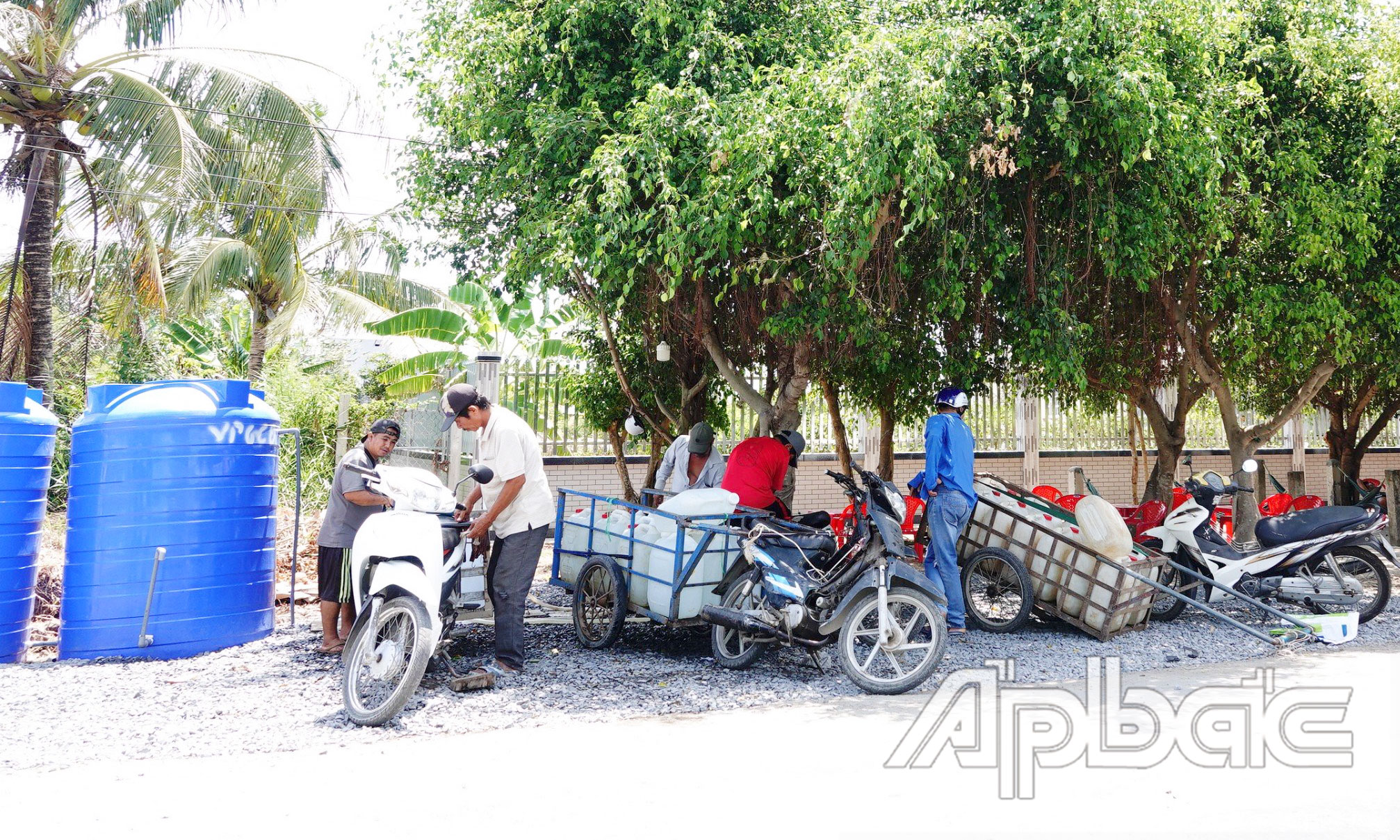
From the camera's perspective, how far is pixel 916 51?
6586 mm

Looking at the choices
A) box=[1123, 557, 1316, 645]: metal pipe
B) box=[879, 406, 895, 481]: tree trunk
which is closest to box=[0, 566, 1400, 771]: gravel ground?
box=[1123, 557, 1316, 645]: metal pipe

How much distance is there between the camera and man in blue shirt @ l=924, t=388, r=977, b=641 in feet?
22.7

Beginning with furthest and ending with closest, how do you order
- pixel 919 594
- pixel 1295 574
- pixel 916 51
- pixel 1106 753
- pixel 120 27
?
pixel 120 27
pixel 1295 574
pixel 916 51
pixel 919 594
pixel 1106 753

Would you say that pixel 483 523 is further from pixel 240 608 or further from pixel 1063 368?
pixel 1063 368

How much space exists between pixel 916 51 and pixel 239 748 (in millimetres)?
5711

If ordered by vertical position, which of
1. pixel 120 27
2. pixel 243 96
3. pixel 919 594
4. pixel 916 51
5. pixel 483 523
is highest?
pixel 120 27

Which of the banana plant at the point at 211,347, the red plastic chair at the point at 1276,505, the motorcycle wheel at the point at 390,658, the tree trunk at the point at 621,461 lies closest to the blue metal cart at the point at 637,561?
the motorcycle wheel at the point at 390,658

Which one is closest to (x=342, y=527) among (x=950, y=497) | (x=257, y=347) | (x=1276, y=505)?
(x=950, y=497)

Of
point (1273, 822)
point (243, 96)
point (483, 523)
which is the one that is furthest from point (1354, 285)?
point (243, 96)

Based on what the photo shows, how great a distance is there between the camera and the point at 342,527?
20.6ft

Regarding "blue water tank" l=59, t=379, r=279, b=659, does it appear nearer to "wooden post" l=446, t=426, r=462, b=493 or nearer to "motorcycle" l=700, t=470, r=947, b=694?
"wooden post" l=446, t=426, r=462, b=493

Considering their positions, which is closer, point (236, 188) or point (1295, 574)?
point (1295, 574)

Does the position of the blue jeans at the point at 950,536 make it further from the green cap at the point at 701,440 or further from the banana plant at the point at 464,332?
the banana plant at the point at 464,332

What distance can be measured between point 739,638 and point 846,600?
889 mm
